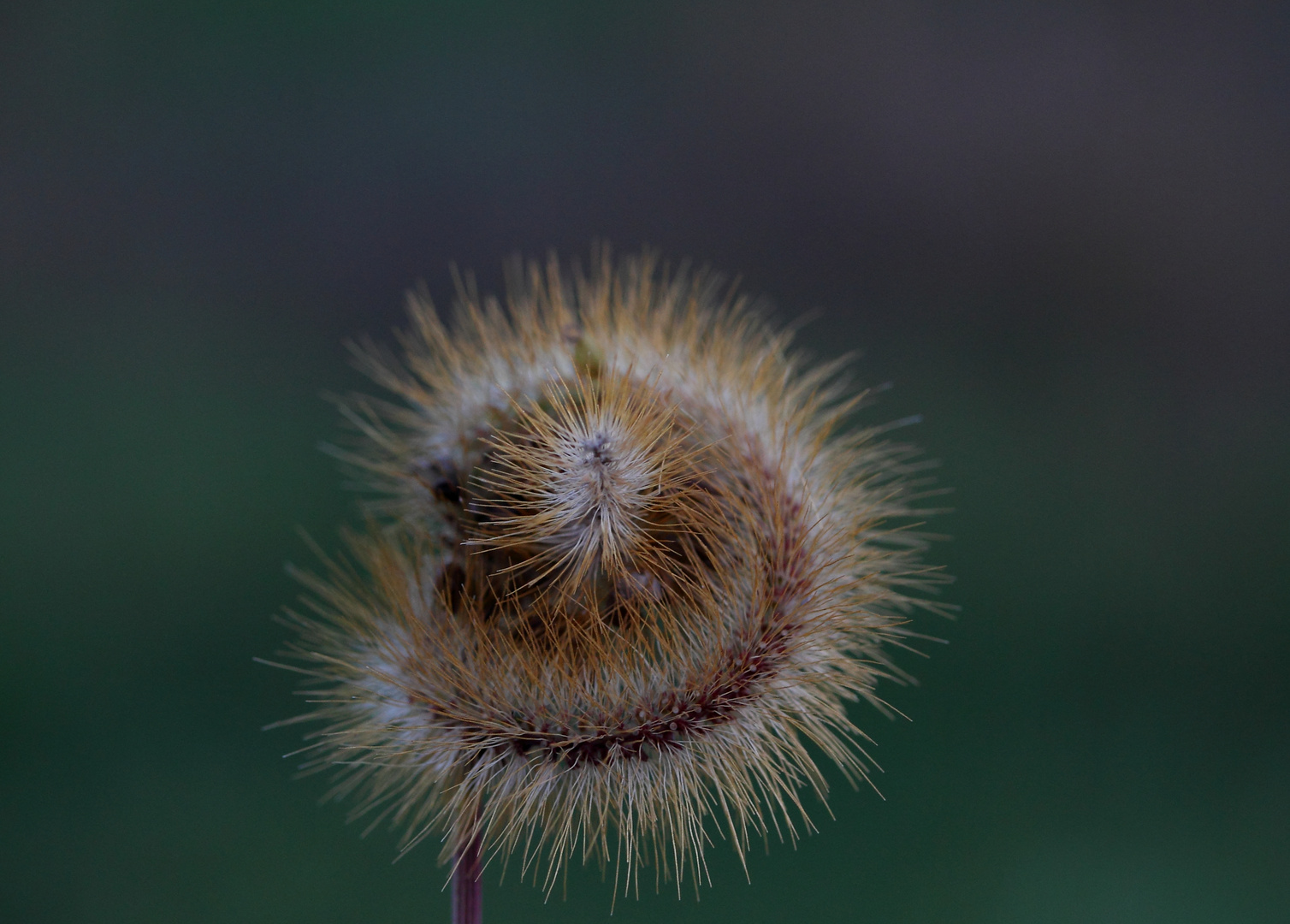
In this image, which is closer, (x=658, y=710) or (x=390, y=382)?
(x=658, y=710)

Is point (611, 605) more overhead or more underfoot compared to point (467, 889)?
more overhead

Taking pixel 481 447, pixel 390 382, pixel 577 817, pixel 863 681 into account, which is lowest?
pixel 577 817

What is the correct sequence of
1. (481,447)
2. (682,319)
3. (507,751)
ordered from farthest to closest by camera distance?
(682,319) < (481,447) < (507,751)

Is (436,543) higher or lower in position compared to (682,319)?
lower

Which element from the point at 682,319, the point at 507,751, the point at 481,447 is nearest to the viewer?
the point at 507,751

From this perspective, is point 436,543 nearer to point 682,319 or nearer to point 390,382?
point 390,382

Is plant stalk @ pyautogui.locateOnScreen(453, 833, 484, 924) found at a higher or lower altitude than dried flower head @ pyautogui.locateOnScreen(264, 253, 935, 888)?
lower

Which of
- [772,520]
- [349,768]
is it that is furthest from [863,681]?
[349,768]

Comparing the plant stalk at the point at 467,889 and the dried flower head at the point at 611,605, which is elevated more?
the dried flower head at the point at 611,605
